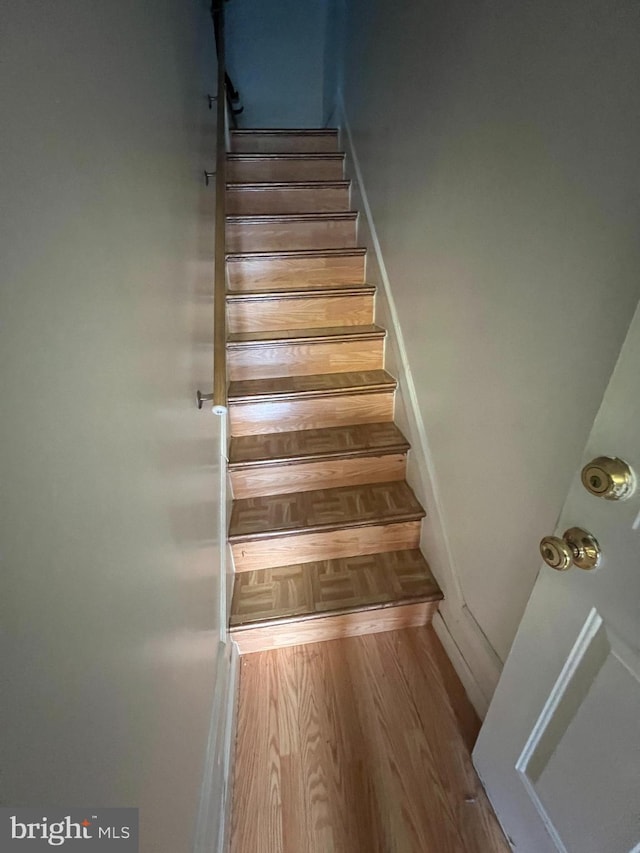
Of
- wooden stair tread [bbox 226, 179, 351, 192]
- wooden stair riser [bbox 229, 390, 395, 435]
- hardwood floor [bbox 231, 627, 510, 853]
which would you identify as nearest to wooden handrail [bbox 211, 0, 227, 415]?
wooden stair tread [bbox 226, 179, 351, 192]

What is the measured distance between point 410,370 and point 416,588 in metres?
0.85

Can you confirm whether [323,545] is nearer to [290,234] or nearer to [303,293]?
[303,293]

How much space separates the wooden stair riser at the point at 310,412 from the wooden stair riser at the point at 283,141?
5.94 ft

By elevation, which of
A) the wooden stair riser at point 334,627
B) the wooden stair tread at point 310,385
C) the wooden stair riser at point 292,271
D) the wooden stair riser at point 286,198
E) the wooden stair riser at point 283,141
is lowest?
the wooden stair riser at point 334,627

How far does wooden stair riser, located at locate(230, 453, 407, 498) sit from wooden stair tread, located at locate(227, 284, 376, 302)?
829mm

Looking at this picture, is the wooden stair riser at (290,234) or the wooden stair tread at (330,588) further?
the wooden stair riser at (290,234)

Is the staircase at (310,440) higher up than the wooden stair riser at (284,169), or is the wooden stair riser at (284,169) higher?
the wooden stair riser at (284,169)

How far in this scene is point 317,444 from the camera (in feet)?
5.63

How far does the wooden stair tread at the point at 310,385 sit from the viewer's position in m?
1.75

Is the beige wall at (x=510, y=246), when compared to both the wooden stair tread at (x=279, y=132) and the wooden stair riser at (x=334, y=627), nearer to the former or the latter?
the wooden stair riser at (x=334, y=627)

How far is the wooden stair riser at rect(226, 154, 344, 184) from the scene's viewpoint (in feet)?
7.90

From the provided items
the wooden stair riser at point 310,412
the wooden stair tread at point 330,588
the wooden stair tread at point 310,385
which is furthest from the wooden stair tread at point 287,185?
the wooden stair tread at point 330,588

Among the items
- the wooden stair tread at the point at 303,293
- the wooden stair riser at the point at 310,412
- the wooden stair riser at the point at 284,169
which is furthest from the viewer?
the wooden stair riser at the point at 284,169

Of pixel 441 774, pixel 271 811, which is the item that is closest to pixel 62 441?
pixel 271 811
